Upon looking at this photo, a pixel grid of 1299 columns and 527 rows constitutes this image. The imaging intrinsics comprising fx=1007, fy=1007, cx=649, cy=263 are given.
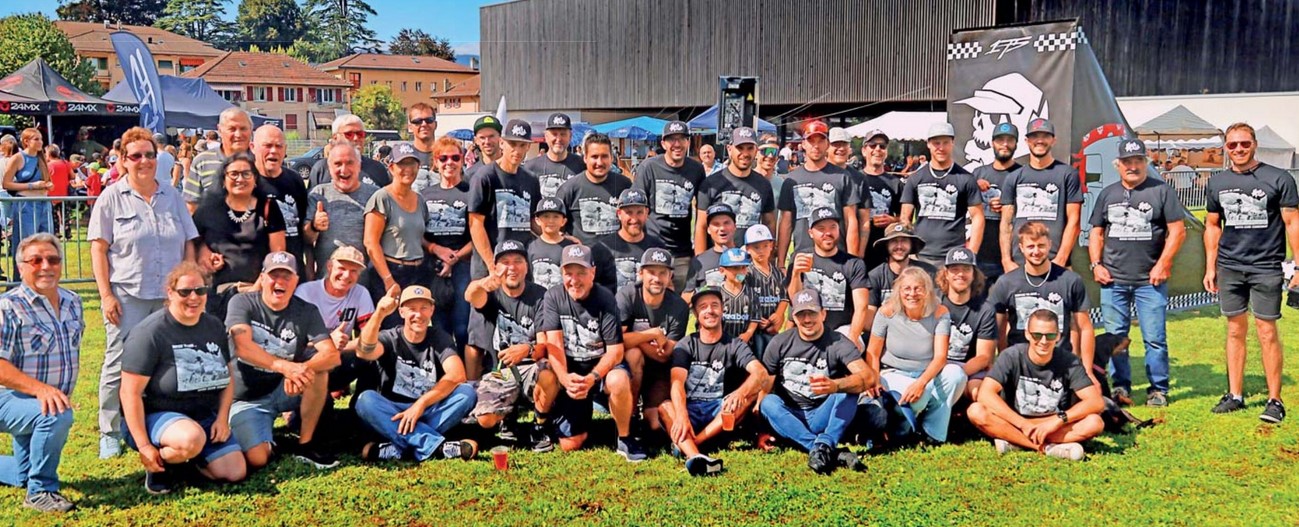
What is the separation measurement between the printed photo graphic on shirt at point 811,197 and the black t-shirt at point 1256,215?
8.57 feet

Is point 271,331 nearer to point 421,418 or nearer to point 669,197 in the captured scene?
point 421,418

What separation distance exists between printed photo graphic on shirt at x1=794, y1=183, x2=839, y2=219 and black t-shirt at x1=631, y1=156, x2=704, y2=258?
82cm

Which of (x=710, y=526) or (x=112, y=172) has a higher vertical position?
(x=112, y=172)

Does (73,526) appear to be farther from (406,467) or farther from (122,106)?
(122,106)

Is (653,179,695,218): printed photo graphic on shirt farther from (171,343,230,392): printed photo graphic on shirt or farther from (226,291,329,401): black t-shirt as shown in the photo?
(171,343,230,392): printed photo graphic on shirt

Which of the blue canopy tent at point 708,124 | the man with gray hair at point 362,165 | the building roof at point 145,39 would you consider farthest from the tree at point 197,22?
the man with gray hair at point 362,165

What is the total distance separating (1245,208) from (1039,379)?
214 centimetres

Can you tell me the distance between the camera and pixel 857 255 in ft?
24.4

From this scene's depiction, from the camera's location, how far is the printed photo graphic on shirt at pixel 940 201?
737 cm

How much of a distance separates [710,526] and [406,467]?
186 centimetres

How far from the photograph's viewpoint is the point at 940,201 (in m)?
7.38

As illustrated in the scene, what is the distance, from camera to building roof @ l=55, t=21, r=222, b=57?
7969 centimetres

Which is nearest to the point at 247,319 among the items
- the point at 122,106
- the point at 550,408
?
the point at 550,408

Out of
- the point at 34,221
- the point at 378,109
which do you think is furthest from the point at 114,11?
the point at 34,221
